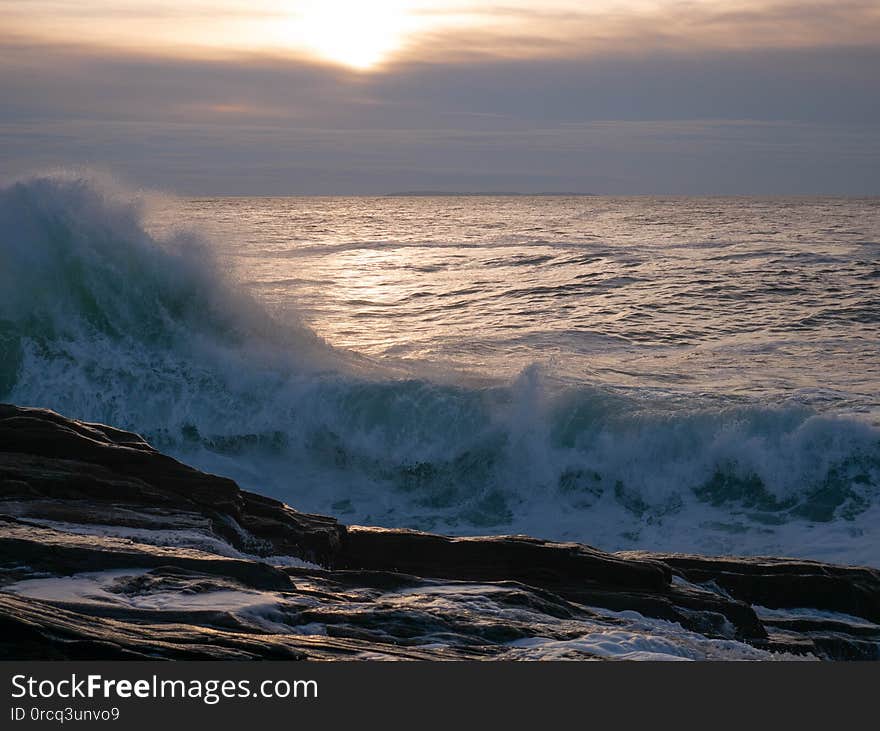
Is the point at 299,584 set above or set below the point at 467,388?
above

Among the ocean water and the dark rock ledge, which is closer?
the dark rock ledge

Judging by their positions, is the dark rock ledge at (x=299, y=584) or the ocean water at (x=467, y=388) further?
the ocean water at (x=467, y=388)

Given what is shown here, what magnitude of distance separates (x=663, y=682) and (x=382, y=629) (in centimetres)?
182

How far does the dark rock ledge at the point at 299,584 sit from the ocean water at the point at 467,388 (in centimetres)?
366

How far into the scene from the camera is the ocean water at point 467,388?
41.0ft

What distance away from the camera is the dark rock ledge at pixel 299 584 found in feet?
16.7

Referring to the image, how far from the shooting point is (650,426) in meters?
13.6

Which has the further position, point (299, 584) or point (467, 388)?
point (467, 388)

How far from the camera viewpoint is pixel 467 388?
49.6 feet

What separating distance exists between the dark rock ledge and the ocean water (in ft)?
12.0

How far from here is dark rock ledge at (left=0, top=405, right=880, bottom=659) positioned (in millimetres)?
5086

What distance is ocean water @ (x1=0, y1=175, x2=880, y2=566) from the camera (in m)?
12.5

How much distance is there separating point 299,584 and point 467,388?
350 inches

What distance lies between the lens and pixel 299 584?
640cm
